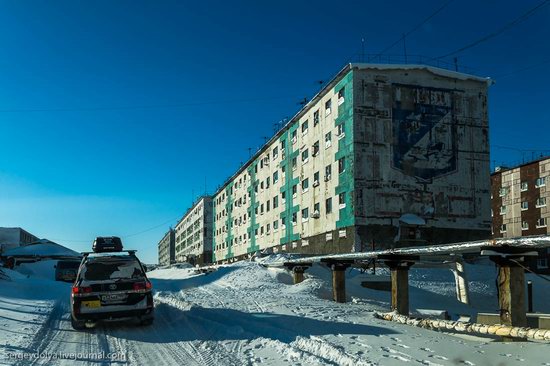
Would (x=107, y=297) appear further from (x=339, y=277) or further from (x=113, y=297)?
(x=339, y=277)

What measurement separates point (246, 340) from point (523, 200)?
6146cm

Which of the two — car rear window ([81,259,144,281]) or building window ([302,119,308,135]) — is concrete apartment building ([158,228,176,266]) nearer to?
building window ([302,119,308,135])

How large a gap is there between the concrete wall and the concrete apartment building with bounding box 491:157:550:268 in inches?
813

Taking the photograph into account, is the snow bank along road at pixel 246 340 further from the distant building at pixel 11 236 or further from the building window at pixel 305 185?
the distant building at pixel 11 236

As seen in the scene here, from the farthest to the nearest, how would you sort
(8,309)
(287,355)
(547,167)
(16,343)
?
(547,167) < (8,309) < (16,343) < (287,355)

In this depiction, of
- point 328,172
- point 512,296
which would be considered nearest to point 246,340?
point 512,296

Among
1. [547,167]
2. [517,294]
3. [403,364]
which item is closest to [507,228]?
[547,167]

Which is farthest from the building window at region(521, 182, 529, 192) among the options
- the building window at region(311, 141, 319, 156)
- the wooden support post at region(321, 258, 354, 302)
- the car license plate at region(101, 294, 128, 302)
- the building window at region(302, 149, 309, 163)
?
the car license plate at region(101, 294, 128, 302)

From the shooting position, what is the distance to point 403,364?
7129 mm

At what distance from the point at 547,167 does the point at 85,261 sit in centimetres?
5894

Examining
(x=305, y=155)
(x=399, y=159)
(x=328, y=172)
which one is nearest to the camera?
(x=399, y=159)

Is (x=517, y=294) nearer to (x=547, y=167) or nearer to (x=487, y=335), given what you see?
(x=487, y=335)

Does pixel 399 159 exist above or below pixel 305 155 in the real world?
below

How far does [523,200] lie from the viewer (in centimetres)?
6312
